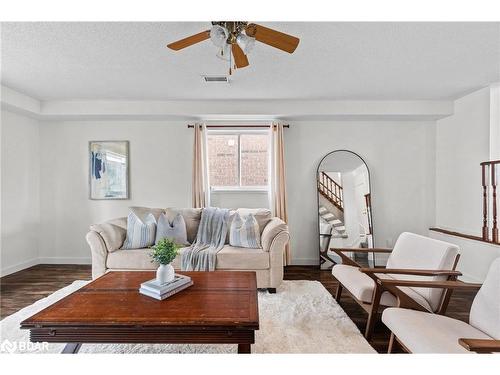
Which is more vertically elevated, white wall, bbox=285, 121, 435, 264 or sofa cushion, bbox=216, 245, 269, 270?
white wall, bbox=285, 121, 435, 264

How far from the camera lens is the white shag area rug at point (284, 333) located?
190 cm

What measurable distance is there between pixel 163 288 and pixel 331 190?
10.0 ft

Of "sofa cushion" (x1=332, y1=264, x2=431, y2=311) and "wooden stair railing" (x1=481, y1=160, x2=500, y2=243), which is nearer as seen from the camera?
"sofa cushion" (x1=332, y1=264, x2=431, y2=311)

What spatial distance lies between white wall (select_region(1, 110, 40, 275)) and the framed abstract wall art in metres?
0.83

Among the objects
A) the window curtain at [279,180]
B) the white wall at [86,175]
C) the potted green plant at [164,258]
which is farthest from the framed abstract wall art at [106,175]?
the potted green plant at [164,258]

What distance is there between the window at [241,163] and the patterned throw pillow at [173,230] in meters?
1.08

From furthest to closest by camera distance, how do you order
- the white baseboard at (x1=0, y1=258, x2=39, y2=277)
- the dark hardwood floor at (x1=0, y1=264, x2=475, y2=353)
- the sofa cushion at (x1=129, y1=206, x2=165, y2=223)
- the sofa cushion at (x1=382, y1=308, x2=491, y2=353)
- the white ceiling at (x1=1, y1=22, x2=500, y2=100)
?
the white baseboard at (x1=0, y1=258, x2=39, y2=277) → the sofa cushion at (x1=129, y1=206, x2=165, y2=223) → the dark hardwood floor at (x1=0, y1=264, x2=475, y2=353) → the white ceiling at (x1=1, y1=22, x2=500, y2=100) → the sofa cushion at (x1=382, y1=308, x2=491, y2=353)

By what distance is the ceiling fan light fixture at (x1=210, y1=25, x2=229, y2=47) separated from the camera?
5.80 feet

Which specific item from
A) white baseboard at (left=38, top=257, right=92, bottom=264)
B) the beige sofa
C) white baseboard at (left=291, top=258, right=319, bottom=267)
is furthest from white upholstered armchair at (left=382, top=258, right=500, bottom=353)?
white baseboard at (left=38, top=257, right=92, bottom=264)

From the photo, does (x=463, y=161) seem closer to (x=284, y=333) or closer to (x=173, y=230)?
(x=284, y=333)

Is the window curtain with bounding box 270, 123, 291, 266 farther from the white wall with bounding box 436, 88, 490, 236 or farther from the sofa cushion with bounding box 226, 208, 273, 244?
the white wall with bounding box 436, 88, 490, 236

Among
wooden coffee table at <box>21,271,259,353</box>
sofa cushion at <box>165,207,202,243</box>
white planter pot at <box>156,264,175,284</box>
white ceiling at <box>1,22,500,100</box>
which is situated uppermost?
white ceiling at <box>1,22,500,100</box>

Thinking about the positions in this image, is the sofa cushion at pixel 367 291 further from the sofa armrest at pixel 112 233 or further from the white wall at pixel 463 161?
the sofa armrest at pixel 112 233

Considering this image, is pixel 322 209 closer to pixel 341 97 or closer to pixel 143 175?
pixel 341 97
